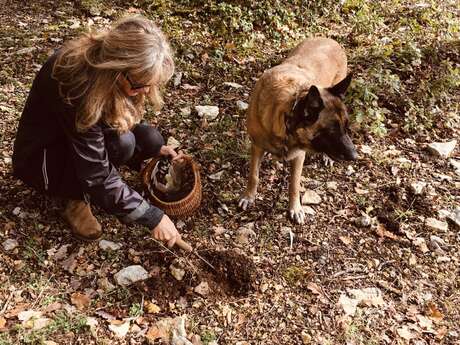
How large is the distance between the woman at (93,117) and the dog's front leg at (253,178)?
1162mm

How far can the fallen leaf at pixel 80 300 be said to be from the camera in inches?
133

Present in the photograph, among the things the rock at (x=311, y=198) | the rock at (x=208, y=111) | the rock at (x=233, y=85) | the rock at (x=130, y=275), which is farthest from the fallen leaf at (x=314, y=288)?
the rock at (x=233, y=85)

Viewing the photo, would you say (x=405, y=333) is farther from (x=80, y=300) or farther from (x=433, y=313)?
(x=80, y=300)

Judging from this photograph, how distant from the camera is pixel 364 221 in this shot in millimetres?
4316

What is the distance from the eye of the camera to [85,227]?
373 centimetres

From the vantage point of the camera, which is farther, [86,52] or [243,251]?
[243,251]

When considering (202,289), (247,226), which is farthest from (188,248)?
(247,226)

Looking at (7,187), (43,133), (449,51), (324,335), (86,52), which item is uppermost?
(86,52)

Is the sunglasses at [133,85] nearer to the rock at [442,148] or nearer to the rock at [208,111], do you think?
the rock at [208,111]

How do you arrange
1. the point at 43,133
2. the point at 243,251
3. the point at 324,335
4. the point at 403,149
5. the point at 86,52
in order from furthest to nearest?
the point at 403,149
the point at 243,251
the point at 324,335
the point at 43,133
the point at 86,52

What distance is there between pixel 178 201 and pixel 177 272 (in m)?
0.59

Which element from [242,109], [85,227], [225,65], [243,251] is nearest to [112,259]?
[85,227]

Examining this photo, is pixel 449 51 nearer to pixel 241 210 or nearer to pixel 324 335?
pixel 241 210

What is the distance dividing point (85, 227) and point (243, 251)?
134 centimetres
